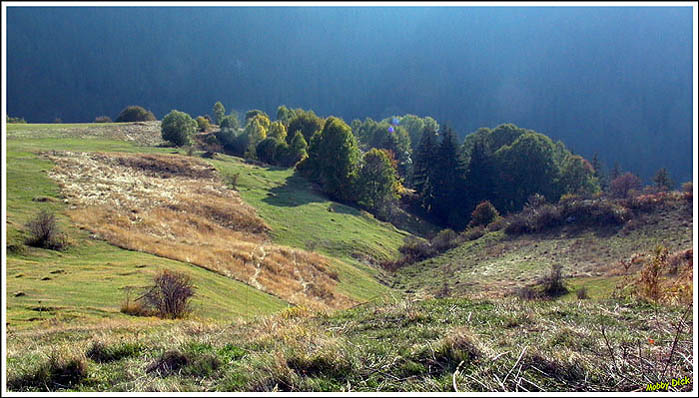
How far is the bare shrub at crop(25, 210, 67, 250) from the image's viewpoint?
20641 millimetres

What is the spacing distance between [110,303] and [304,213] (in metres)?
32.3

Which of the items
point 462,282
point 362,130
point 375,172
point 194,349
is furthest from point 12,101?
point 194,349

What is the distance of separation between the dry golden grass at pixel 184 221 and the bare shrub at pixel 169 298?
262 inches

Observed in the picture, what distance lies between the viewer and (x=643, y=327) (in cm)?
673

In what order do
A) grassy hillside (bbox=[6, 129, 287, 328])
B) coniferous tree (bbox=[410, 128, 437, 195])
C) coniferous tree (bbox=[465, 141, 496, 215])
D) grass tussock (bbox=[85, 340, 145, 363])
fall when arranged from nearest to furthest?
1. grass tussock (bbox=[85, 340, 145, 363])
2. grassy hillside (bbox=[6, 129, 287, 328])
3. coniferous tree (bbox=[465, 141, 496, 215])
4. coniferous tree (bbox=[410, 128, 437, 195])

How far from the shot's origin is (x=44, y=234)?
2083cm

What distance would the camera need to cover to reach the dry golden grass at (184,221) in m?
24.6

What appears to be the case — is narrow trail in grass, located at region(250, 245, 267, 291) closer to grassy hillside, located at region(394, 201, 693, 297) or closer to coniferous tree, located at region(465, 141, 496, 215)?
grassy hillside, located at region(394, 201, 693, 297)

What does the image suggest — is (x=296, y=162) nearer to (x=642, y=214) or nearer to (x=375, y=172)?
(x=375, y=172)

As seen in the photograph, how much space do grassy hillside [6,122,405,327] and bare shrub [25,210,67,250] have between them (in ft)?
1.35

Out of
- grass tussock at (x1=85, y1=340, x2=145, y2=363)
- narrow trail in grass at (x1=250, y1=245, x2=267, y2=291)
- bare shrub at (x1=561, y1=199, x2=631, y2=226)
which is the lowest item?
narrow trail in grass at (x1=250, y1=245, x2=267, y2=291)

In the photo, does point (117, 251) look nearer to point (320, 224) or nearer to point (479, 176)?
point (320, 224)

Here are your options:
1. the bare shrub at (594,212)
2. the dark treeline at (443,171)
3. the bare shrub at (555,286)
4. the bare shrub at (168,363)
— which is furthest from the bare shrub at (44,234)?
the dark treeline at (443,171)

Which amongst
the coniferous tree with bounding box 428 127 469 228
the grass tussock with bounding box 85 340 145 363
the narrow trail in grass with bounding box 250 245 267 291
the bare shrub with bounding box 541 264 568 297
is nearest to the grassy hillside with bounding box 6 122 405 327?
the narrow trail in grass with bounding box 250 245 267 291
